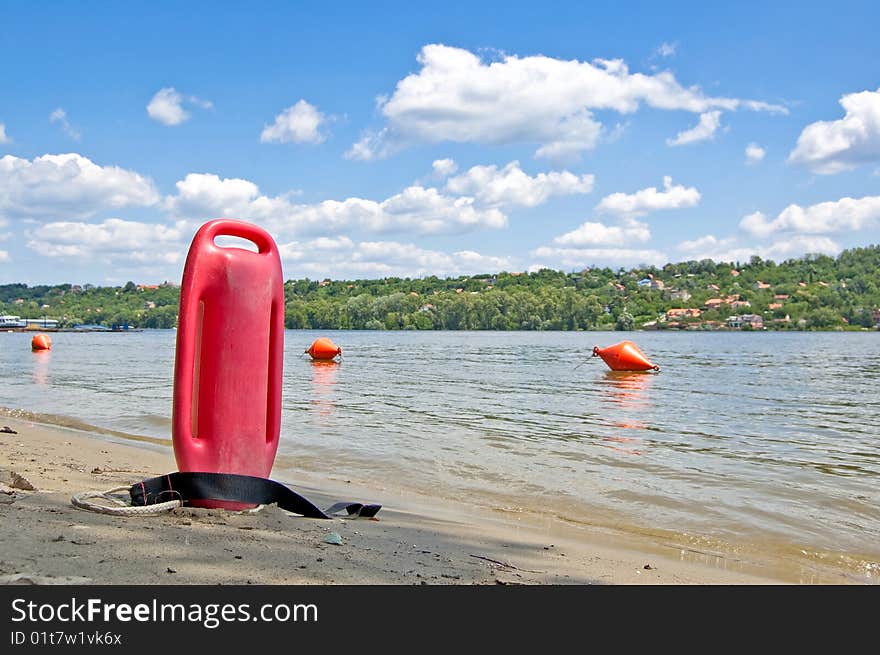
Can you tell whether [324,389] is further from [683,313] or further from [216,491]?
[683,313]

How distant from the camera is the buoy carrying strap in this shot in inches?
178

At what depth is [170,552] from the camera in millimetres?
3383

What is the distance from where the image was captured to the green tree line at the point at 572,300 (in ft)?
432

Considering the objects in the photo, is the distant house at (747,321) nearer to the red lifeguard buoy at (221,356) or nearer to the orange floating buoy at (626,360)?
the orange floating buoy at (626,360)

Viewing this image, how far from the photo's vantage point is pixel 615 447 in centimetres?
1039

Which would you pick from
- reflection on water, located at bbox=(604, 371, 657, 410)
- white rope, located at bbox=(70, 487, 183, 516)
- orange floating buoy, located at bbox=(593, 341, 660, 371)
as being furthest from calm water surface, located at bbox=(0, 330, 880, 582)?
orange floating buoy, located at bbox=(593, 341, 660, 371)

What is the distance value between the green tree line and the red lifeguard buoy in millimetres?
124180

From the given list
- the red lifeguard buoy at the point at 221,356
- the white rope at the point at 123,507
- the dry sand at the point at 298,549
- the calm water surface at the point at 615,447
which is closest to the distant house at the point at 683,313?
the calm water surface at the point at 615,447

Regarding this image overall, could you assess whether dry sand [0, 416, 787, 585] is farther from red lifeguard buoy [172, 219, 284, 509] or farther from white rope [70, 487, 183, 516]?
red lifeguard buoy [172, 219, 284, 509]

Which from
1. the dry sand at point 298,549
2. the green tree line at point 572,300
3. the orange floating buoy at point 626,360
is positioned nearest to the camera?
the dry sand at point 298,549

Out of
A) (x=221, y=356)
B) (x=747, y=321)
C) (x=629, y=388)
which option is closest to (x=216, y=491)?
(x=221, y=356)

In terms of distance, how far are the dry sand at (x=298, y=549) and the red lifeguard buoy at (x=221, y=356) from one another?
48 cm

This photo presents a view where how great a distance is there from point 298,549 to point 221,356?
157 cm
